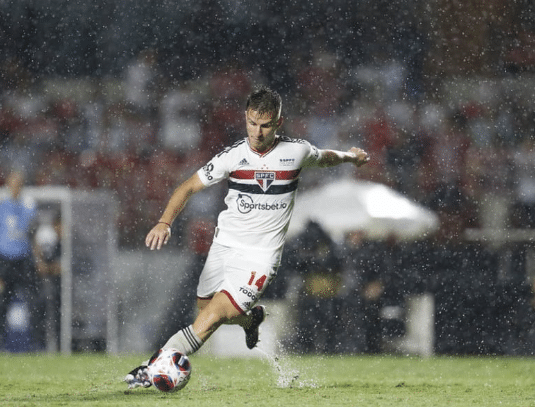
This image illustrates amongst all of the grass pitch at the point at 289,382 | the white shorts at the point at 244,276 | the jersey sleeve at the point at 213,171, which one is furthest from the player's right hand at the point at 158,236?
the grass pitch at the point at 289,382

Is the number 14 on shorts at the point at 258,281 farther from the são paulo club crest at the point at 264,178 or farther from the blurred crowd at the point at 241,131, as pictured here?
the blurred crowd at the point at 241,131

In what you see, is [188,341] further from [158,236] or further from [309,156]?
[309,156]

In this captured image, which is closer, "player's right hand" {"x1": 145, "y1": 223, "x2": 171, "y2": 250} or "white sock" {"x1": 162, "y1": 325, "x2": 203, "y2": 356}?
"player's right hand" {"x1": 145, "y1": 223, "x2": 171, "y2": 250}

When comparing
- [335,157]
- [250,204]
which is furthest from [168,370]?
[335,157]

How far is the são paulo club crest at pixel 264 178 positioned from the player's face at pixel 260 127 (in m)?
0.14

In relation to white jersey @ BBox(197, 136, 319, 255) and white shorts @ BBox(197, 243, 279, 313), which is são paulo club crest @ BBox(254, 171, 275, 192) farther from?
white shorts @ BBox(197, 243, 279, 313)

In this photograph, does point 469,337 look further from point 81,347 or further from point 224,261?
point 224,261

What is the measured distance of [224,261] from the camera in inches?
238

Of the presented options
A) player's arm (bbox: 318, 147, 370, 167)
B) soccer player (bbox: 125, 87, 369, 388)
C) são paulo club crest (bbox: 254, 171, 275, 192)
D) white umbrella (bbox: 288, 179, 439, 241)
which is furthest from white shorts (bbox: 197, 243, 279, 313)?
white umbrella (bbox: 288, 179, 439, 241)

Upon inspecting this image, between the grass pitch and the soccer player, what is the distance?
19.0 inches

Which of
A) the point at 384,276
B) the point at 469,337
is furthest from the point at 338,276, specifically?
the point at 469,337

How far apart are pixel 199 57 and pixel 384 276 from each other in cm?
504

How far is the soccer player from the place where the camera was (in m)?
5.69

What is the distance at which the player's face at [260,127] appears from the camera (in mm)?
5684
